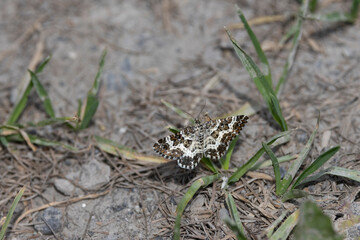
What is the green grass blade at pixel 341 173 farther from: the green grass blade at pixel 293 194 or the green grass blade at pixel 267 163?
the green grass blade at pixel 267 163

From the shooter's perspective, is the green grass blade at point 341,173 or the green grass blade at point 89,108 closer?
the green grass blade at point 341,173

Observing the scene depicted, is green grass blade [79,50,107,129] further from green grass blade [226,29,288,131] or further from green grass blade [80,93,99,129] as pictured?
green grass blade [226,29,288,131]

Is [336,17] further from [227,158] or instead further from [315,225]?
[315,225]

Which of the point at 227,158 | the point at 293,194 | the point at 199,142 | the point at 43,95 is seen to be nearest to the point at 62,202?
the point at 43,95

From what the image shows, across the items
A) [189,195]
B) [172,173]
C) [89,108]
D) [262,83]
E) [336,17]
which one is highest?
[336,17]

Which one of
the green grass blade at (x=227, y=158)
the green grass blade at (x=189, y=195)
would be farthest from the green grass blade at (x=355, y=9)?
the green grass blade at (x=189, y=195)

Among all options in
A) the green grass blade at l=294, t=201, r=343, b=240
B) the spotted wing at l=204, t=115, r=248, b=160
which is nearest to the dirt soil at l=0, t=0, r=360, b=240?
the spotted wing at l=204, t=115, r=248, b=160
